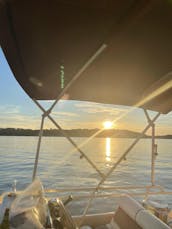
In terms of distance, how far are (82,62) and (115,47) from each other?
387 millimetres

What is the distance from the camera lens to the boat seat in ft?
7.09

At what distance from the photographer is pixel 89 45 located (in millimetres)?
1995

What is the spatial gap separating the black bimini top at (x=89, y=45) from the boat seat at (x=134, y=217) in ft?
4.17

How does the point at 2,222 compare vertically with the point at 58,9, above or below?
below

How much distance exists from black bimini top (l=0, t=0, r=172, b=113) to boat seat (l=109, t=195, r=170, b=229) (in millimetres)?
1271

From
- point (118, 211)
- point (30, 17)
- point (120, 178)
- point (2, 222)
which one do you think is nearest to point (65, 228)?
point (2, 222)

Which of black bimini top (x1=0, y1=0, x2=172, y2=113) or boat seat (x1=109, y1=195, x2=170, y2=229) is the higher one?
black bimini top (x1=0, y1=0, x2=172, y2=113)

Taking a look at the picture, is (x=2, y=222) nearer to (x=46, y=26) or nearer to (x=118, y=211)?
(x=46, y=26)

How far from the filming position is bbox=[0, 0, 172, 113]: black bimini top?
5.04 feet

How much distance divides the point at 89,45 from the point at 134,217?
1.68 metres

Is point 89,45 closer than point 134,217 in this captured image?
Yes

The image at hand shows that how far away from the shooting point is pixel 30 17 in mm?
1641

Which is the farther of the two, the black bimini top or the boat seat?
the boat seat

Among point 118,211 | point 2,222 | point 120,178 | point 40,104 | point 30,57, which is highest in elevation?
point 30,57
